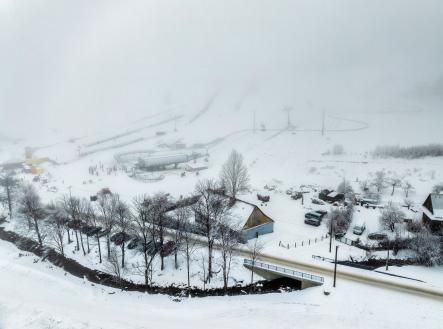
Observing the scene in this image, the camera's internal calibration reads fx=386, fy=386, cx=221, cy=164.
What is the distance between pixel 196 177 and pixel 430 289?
133ft

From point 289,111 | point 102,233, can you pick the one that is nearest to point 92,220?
point 102,233

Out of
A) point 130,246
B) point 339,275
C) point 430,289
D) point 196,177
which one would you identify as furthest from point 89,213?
point 430,289

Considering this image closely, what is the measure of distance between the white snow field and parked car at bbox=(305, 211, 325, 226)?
13118 millimetres

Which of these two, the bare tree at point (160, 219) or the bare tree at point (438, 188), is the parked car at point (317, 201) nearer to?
the bare tree at point (438, 188)

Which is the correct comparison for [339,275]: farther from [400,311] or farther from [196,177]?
[196,177]

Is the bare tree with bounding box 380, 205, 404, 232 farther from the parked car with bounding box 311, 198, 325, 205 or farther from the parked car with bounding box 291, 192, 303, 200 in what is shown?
the parked car with bounding box 291, 192, 303, 200

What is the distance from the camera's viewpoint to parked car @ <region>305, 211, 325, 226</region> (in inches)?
1745

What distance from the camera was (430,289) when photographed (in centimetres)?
3038

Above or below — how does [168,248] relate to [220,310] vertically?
above

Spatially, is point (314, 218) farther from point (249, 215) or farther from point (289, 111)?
point (289, 111)

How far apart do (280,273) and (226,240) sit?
5.50 meters

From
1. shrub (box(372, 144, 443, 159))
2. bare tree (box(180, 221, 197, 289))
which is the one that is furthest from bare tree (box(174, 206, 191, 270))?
shrub (box(372, 144, 443, 159))

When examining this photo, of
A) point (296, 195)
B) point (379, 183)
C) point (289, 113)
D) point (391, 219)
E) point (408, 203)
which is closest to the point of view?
point (391, 219)

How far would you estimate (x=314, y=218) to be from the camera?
44.9 m
